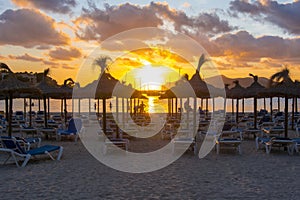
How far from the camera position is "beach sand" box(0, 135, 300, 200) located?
5.02 meters

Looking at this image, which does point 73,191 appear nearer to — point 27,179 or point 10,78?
point 27,179

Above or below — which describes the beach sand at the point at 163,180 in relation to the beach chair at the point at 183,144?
below

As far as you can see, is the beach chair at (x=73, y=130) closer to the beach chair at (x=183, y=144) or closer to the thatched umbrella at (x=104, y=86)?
the thatched umbrella at (x=104, y=86)

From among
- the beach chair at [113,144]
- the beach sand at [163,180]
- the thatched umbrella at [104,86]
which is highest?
the thatched umbrella at [104,86]

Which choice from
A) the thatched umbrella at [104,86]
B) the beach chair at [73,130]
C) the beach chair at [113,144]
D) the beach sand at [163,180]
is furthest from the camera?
the beach chair at [73,130]

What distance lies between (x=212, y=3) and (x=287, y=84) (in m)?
3.89

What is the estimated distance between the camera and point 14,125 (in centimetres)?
1479

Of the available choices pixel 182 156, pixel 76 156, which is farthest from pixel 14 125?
pixel 182 156

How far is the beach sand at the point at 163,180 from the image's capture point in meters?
5.02

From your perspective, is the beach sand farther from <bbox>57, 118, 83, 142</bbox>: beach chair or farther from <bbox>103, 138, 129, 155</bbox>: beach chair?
<bbox>57, 118, 83, 142</bbox>: beach chair

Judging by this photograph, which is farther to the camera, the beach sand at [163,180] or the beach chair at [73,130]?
the beach chair at [73,130]

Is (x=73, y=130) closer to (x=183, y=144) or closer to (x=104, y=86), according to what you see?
(x=104, y=86)

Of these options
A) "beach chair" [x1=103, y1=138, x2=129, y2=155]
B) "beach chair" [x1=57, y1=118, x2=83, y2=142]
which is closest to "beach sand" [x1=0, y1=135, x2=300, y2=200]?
"beach chair" [x1=103, y1=138, x2=129, y2=155]

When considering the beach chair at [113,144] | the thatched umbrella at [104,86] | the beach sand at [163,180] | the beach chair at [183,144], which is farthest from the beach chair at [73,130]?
the beach chair at [183,144]
